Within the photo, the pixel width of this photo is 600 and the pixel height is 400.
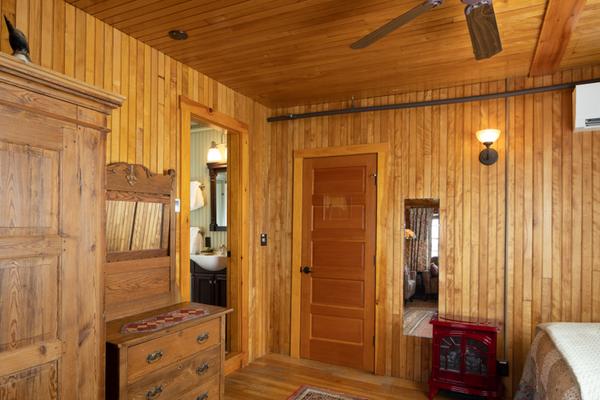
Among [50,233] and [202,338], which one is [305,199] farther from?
[50,233]

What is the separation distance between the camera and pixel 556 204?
3.32 m

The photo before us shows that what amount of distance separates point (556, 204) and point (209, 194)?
3760mm

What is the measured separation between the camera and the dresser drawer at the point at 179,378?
218 cm

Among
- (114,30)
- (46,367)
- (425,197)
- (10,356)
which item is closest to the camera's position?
(10,356)

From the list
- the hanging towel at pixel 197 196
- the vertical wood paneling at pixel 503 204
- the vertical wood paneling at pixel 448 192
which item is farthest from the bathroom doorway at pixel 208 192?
the vertical wood paneling at pixel 503 204

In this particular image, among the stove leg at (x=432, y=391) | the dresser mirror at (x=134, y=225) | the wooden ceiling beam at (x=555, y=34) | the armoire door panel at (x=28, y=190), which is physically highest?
the wooden ceiling beam at (x=555, y=34)

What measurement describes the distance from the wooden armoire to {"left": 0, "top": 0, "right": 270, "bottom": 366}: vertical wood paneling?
797 millimetres

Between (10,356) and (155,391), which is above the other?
(10,356)

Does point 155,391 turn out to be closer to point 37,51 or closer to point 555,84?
point 37,51

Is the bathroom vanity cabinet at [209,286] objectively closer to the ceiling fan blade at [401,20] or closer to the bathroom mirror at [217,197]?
the bathroom mirror at [217,197]

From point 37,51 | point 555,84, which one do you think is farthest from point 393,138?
point 37,51

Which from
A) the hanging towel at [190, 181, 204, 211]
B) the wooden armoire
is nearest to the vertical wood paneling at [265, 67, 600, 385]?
the hanging towel at [190, 181, 204, 211]

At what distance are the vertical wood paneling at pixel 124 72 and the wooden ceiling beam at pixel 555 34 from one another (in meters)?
2.51

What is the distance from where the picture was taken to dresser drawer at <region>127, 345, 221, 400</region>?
7.16 feet
